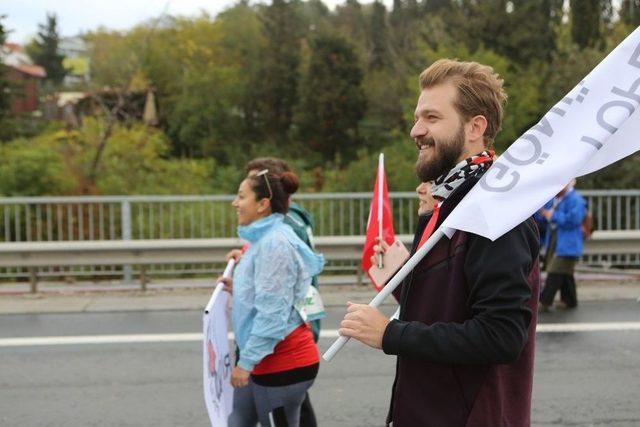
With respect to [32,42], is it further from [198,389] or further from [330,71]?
[198,389]

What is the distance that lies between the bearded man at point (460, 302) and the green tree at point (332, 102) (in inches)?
1331

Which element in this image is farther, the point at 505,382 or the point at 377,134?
the point at 377,134

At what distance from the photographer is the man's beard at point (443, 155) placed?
2273 mm

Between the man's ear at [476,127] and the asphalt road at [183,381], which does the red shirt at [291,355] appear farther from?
the man's ear at [476,127]

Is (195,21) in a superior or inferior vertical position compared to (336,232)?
superior

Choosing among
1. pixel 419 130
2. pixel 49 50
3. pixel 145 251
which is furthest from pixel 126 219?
pixel 49 50

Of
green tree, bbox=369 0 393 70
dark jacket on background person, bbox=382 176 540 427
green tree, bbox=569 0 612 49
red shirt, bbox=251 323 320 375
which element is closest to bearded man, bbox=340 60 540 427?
dark jacket on background person, bbox=382 176 540 427

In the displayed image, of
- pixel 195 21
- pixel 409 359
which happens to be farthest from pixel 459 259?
pixel 195 21

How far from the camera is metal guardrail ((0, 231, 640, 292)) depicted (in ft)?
32.0

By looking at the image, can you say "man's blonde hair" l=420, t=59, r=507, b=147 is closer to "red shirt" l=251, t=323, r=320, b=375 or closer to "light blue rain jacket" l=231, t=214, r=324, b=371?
"light blue rain jacket" l=231, t=214, r=324, b=371

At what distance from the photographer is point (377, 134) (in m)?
35.8

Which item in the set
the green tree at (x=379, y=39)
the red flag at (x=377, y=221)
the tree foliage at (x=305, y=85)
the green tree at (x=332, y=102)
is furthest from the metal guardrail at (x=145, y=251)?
the green tree at (x=379, y=39)

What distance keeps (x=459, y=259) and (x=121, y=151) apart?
23027 millimetres

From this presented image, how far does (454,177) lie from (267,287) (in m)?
1.58
